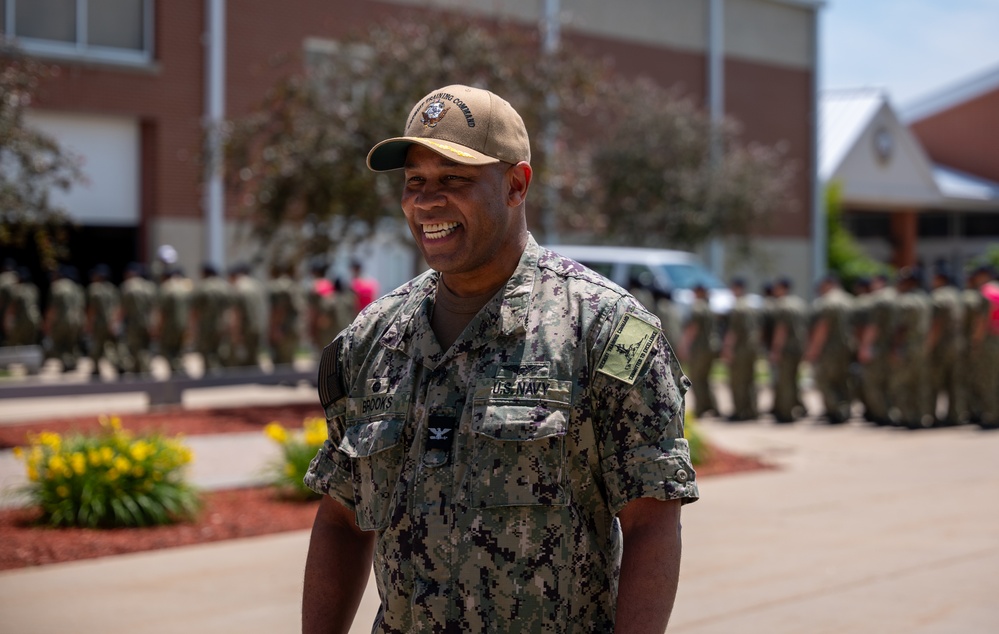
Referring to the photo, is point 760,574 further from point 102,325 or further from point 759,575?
point 102,325

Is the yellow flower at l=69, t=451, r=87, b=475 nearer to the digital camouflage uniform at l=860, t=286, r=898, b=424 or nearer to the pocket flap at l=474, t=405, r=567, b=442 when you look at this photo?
the pocket flap at l=474, t=405, r=567, b=442

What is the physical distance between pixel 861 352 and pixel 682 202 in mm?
11809

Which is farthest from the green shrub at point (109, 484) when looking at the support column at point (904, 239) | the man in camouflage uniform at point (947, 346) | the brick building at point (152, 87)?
the support column at point (904, 239)

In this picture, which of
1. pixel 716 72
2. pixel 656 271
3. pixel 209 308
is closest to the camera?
pixel 209 308

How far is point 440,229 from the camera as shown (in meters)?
2.51

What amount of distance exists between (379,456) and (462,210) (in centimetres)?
53

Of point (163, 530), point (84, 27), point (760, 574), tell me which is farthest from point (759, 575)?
point (84, 27)

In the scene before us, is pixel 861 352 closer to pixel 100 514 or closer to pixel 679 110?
pixel 100 514

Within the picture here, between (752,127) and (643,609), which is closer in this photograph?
(643,609)

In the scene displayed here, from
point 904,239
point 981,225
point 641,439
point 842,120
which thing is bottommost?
point 641,439

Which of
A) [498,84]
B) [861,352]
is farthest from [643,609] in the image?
[861,352]

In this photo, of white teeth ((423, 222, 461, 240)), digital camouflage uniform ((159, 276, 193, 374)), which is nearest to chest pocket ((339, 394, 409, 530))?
white teeth ((423, 222, 461, 240))

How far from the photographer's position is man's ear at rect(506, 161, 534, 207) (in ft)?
8.33

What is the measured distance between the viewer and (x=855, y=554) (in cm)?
786
